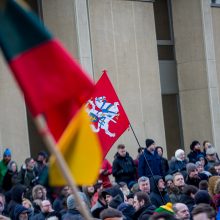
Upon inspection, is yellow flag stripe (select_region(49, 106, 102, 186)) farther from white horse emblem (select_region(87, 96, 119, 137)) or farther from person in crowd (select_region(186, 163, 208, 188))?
person in crowd (select_region(186, 163, 208, 188))

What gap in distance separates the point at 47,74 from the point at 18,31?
270 mm

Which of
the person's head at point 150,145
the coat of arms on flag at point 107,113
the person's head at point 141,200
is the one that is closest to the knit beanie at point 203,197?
the person's head at point 141,200

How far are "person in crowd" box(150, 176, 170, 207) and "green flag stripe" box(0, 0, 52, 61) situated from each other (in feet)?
30.3

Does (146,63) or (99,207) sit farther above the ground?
(146,63)

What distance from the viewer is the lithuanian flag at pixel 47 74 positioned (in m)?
4.46

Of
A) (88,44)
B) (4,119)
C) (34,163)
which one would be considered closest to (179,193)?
(34,163)

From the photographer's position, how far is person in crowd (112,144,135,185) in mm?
16562

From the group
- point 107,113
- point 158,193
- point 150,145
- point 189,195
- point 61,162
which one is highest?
point 107,113

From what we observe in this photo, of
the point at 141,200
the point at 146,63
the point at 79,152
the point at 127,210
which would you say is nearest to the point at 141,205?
the point at 141,200

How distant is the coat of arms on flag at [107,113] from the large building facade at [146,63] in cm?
512

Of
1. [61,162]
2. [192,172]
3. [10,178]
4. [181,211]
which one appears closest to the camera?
[61,162]

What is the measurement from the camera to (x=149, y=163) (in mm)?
16781

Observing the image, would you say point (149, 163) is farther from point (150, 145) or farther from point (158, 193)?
point (158, 193)

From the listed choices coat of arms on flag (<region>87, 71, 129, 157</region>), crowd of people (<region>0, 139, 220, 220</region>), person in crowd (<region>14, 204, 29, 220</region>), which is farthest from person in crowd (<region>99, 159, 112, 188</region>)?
person in crowd (<region>14, 204, 29, 220</region>)
